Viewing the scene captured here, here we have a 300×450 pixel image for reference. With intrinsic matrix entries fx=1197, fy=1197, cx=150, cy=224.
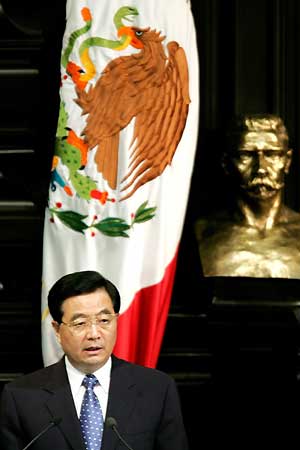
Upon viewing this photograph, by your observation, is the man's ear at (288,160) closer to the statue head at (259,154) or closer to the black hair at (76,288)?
the statue head at (259,154)

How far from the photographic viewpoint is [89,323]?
325 centimetres

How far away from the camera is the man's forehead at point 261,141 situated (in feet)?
15.4

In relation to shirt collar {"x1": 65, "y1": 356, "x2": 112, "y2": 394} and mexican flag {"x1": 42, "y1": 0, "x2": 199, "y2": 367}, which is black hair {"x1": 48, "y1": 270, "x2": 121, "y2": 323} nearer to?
shirt collar {"x1": 65, "y1": 356, "x2": 112, "y2": 394}

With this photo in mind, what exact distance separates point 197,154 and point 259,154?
55 cm

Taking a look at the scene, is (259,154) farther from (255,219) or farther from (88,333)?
(88,333)

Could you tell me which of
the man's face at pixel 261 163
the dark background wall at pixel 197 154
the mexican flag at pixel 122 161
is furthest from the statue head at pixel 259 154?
the dark background wall at pixel 197 154

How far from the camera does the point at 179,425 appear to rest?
3252 mm

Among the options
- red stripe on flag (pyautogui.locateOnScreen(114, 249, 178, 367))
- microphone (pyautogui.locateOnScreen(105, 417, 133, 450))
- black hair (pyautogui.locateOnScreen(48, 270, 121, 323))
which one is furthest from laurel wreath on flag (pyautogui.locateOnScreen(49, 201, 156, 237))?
microphone (pyautogui.locateOnScreen(105, 417, 133, 450))

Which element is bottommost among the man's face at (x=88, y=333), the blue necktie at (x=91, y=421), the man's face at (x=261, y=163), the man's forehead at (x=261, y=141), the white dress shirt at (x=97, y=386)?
the blue necktie at (x=91, y=421)

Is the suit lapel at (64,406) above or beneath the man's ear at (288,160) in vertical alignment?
beneath

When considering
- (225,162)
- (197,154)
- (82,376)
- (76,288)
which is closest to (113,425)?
(82,376)

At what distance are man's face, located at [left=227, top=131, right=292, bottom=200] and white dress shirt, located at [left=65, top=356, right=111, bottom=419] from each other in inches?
64.0

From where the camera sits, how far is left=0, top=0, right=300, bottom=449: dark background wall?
16.4 feet

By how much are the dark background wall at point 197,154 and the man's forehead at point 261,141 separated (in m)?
0.41
